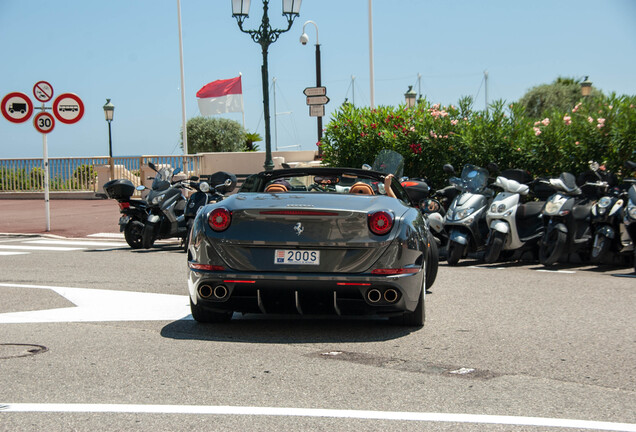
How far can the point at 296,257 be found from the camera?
617cm

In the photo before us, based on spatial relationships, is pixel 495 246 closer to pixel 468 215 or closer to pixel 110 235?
pixel 468 215

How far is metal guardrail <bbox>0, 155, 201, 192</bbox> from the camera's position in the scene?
105 feet

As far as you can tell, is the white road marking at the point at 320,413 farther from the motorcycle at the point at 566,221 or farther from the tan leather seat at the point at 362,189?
the motorcycle at the point at 566,221

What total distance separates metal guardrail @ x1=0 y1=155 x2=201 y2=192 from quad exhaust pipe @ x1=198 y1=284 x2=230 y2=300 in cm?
2594

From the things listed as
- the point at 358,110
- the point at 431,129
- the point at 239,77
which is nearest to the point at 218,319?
the point at 431,129

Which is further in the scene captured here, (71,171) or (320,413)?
(71,171)

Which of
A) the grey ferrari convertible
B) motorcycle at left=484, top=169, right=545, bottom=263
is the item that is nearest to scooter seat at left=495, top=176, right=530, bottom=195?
motorcycle at left=484, top=169, right=545, bottom=263

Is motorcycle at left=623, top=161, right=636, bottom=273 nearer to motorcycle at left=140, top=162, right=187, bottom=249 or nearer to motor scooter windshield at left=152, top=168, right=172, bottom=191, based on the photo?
motorcycle at left=140, top=162, right=187, bottom=249

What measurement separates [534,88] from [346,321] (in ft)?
→ 233

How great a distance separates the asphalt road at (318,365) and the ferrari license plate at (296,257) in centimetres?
58

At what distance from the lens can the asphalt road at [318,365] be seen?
4.21 meters

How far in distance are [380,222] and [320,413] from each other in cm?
223

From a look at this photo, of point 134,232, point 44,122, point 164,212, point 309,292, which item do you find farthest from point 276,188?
point 44,122

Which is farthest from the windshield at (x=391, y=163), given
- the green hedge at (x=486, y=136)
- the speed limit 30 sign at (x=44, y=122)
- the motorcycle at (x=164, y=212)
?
the speed limit 30 sign at (x=44, y=122)
